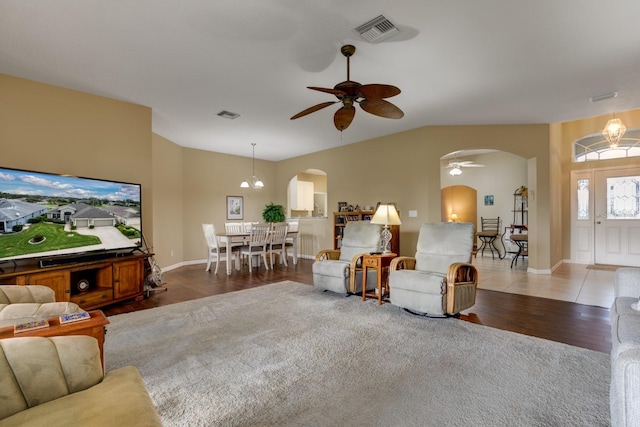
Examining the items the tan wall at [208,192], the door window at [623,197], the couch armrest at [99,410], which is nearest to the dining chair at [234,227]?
the tan wall at [208,192]

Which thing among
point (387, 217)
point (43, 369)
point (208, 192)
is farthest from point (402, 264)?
point (208, 192)

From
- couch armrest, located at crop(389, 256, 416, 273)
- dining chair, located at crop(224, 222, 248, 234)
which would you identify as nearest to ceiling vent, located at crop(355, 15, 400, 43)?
couch armrest, located at crop(389, 256, 416, 273)

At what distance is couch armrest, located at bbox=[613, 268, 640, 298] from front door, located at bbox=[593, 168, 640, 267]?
5347mm

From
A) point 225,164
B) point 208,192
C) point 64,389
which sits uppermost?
point 225,164

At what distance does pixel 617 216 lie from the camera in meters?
6.37

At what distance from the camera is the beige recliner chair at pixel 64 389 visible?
1054 millimetres

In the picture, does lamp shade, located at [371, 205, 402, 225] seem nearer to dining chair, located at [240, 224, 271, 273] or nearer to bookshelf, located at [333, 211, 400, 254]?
bookshelf, located at [333, 211, 400, 254]

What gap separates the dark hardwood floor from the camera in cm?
290

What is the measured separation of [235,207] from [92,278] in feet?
14.5

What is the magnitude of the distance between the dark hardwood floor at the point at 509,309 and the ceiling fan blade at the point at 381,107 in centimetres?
231

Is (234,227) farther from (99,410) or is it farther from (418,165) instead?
(99,410)

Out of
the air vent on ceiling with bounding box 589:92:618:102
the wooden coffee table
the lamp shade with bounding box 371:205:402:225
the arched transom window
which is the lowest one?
the wooden coffee table

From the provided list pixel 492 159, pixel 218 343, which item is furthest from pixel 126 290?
pixel 492 159

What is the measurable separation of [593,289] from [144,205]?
6858 mm
